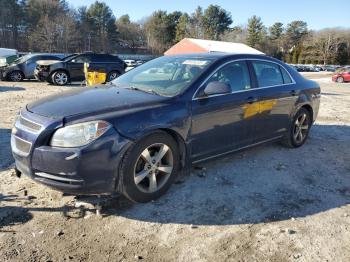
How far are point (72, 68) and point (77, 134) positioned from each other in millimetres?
14762

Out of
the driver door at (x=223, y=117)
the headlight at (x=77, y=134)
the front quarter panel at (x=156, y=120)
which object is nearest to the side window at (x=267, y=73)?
the driver door at (x=223, y=117)

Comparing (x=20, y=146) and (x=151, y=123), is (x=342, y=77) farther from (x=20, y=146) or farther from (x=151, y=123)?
(x=20, y=146)

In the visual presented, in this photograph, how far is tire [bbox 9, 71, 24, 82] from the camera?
18.9 m

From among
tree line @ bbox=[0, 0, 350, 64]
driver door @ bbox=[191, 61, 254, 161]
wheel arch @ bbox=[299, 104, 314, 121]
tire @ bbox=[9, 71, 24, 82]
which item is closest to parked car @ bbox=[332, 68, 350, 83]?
tire @ bbox=[9, 71, 24, 82]

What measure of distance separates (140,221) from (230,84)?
2.21 m

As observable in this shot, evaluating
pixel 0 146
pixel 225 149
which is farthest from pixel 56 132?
pixel 0 146

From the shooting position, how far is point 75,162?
3416mm

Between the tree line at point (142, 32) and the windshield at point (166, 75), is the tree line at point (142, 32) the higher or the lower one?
the higher one

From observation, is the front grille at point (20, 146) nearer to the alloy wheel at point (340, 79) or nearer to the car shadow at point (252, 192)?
the car shadow at point (252, 192)

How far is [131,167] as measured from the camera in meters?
3.71

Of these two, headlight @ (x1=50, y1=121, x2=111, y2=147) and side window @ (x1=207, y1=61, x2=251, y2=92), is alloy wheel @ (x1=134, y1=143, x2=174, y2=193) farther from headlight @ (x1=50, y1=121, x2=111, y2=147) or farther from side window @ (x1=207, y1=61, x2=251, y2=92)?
side window @ (x1=207, y1=61, x2=251, y2=92)

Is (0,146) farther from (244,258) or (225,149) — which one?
(244,258)

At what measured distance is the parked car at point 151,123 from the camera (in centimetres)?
350

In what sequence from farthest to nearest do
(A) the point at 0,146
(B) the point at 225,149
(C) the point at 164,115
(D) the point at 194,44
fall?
(D) the point at 194,44 → (A) the point at 0,146 → (B) the point at 225,149 → (C) the point at 164,115
